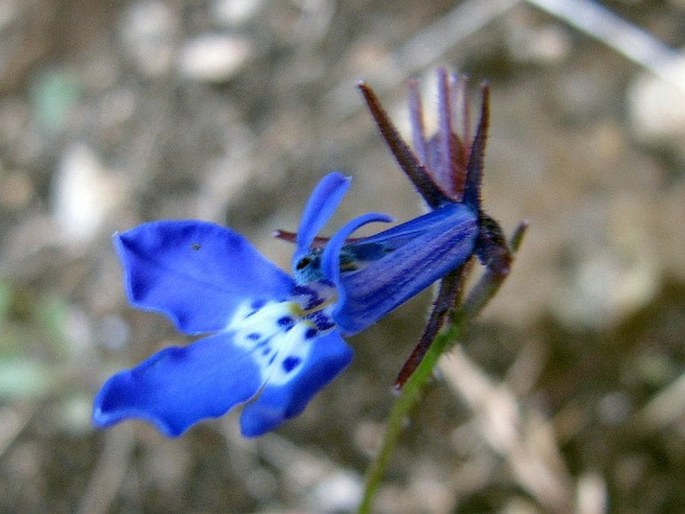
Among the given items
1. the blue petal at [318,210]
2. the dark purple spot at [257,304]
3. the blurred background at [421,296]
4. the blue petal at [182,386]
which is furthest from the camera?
the blurred background at [421,296]

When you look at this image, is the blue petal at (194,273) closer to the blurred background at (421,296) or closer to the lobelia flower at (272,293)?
the lobelia flower at (272,293)

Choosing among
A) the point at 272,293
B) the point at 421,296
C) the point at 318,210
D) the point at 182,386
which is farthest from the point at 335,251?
the point at 421,296

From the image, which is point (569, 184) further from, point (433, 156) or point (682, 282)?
point (433, 156)

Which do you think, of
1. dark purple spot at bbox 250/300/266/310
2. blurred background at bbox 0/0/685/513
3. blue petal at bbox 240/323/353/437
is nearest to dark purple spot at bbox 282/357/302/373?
blue petal at bbox 240/323/353/437

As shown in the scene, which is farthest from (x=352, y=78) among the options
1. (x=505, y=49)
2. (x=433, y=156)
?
(x=433, y=156)

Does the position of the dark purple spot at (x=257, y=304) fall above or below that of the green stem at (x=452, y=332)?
above

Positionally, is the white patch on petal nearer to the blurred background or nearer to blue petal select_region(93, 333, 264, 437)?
blue petal select_region(93, 333, 264, 437)

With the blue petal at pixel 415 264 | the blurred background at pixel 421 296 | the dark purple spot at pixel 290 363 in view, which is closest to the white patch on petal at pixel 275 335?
the dark purple spot at pixel 290 363
